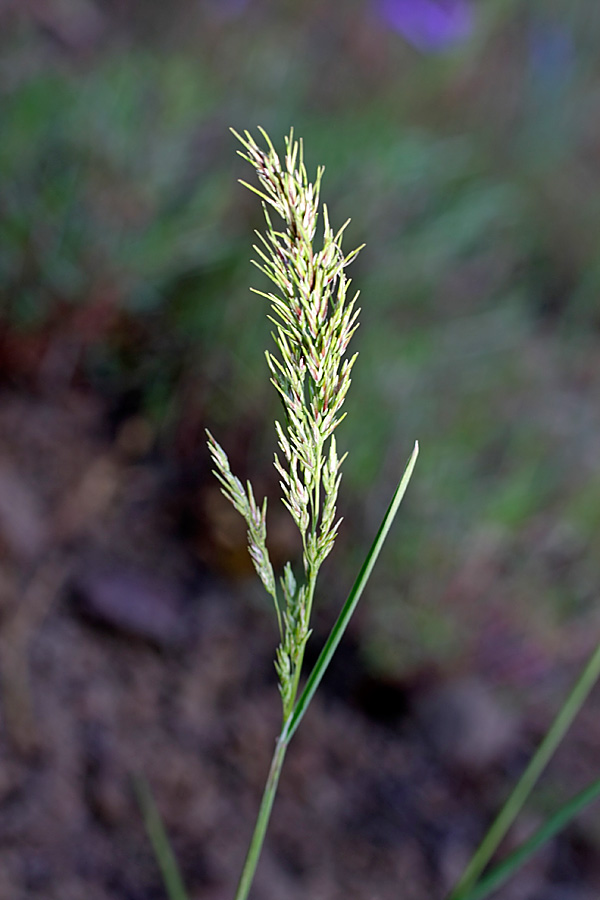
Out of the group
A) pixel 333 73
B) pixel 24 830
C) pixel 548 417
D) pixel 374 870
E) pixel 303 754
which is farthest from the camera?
pixel 333 73

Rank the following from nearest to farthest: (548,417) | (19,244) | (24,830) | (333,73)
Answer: (24,830), (19,244), (548,417), (333,73)

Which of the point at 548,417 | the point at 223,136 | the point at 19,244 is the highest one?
the point at 223,136

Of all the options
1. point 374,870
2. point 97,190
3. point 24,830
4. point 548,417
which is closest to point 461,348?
point 548,417

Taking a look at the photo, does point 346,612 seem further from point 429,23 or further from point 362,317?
point 429,23

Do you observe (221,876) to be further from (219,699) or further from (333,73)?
(333,73)

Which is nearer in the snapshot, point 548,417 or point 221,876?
point 221,876

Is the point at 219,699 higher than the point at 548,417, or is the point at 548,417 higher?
the point at 548,417
